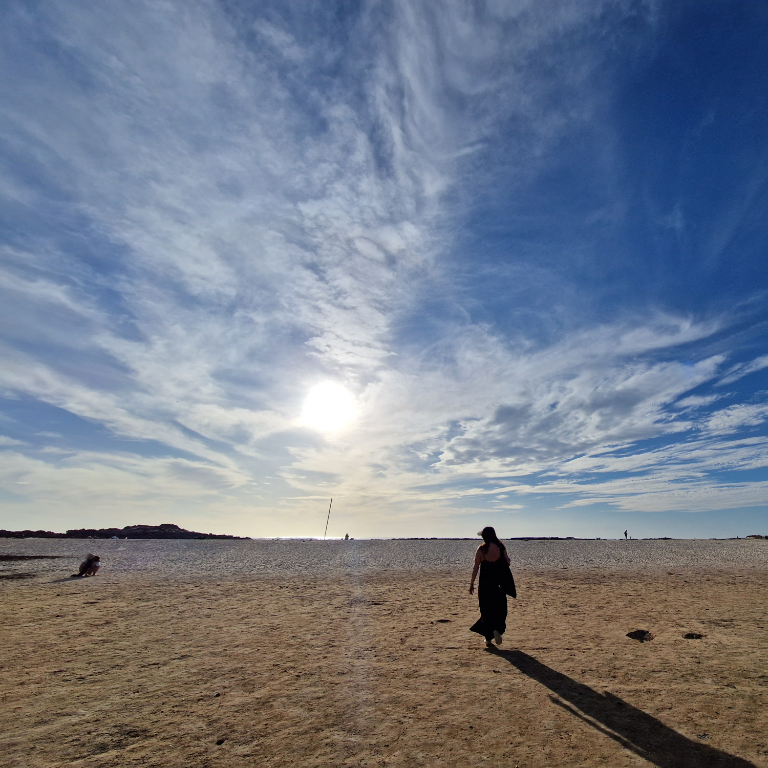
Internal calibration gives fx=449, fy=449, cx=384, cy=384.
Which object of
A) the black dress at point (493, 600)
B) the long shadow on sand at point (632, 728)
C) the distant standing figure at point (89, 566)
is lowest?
the long shadow on sand at point (632, 728)

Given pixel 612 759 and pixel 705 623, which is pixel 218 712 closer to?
pixel 612 759

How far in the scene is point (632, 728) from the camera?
5172mm

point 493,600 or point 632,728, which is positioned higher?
point 493,600

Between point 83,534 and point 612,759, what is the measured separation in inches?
3088

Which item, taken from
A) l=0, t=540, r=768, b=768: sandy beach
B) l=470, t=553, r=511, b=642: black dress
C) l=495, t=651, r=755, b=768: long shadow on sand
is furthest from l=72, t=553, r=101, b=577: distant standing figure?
l=495, t=651, r=755, b=768: long shadow on sand

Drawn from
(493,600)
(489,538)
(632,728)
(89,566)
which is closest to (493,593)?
(493,600)

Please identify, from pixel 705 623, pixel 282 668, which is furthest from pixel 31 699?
pixel 705 623

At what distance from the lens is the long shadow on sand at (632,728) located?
175 inches

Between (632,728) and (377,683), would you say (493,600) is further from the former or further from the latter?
(632,728)

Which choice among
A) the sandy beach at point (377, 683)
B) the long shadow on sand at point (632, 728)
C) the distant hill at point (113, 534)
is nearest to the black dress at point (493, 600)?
the sandy beach at point (377, 683)

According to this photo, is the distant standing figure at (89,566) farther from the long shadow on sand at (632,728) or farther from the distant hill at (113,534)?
the distant hill at (113,534)

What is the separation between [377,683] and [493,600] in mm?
3008

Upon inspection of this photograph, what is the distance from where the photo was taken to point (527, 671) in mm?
7160

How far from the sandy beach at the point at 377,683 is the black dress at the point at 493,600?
1.22 feet
